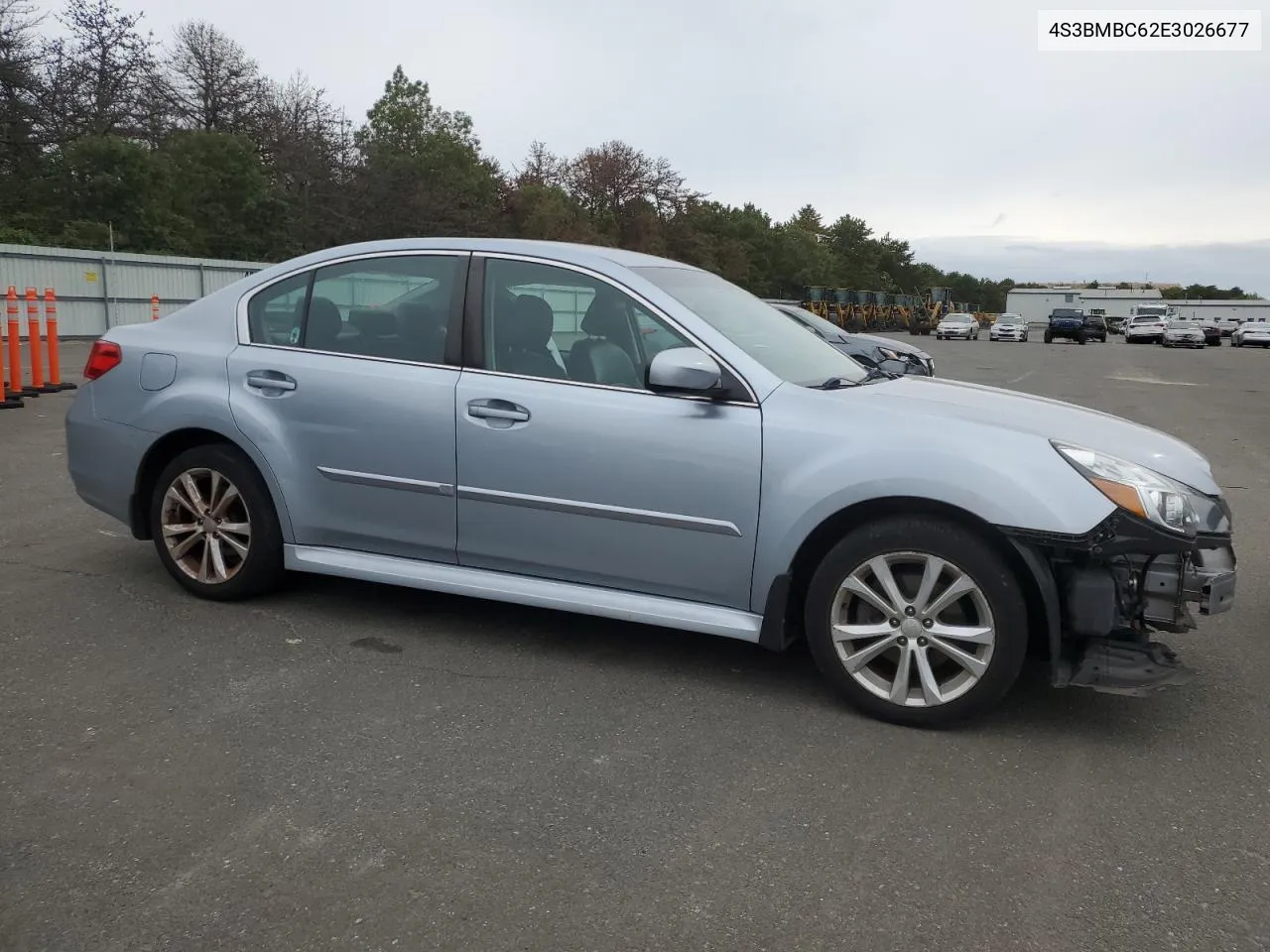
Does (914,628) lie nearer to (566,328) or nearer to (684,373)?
(684,373)

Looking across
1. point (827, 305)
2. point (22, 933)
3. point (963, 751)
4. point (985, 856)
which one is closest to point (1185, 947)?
point (985, 856)

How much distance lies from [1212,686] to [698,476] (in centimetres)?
221

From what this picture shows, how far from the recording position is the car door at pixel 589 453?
4020mm

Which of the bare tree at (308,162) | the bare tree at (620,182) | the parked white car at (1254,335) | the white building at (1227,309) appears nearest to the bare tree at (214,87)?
the bare tree at (308,162)

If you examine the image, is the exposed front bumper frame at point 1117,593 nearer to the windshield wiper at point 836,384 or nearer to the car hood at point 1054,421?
the car hood at point 1054,421

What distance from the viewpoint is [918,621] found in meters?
3.77

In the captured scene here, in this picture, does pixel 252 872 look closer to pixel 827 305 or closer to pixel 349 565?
pixel 349 565

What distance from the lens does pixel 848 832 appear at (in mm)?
3082

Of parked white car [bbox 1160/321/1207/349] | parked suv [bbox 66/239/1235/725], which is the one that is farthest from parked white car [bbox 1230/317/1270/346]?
parked suv [bbox 66/239/1235/725]

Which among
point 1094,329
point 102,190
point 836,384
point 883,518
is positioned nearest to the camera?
point 883,518

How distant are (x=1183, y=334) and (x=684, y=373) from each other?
2034 inches

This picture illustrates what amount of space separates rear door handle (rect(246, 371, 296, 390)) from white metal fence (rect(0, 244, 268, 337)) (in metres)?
20.5

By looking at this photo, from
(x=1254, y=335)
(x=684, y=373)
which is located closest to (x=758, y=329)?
(x=684, y=373)

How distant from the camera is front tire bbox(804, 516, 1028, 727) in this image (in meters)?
3.67
